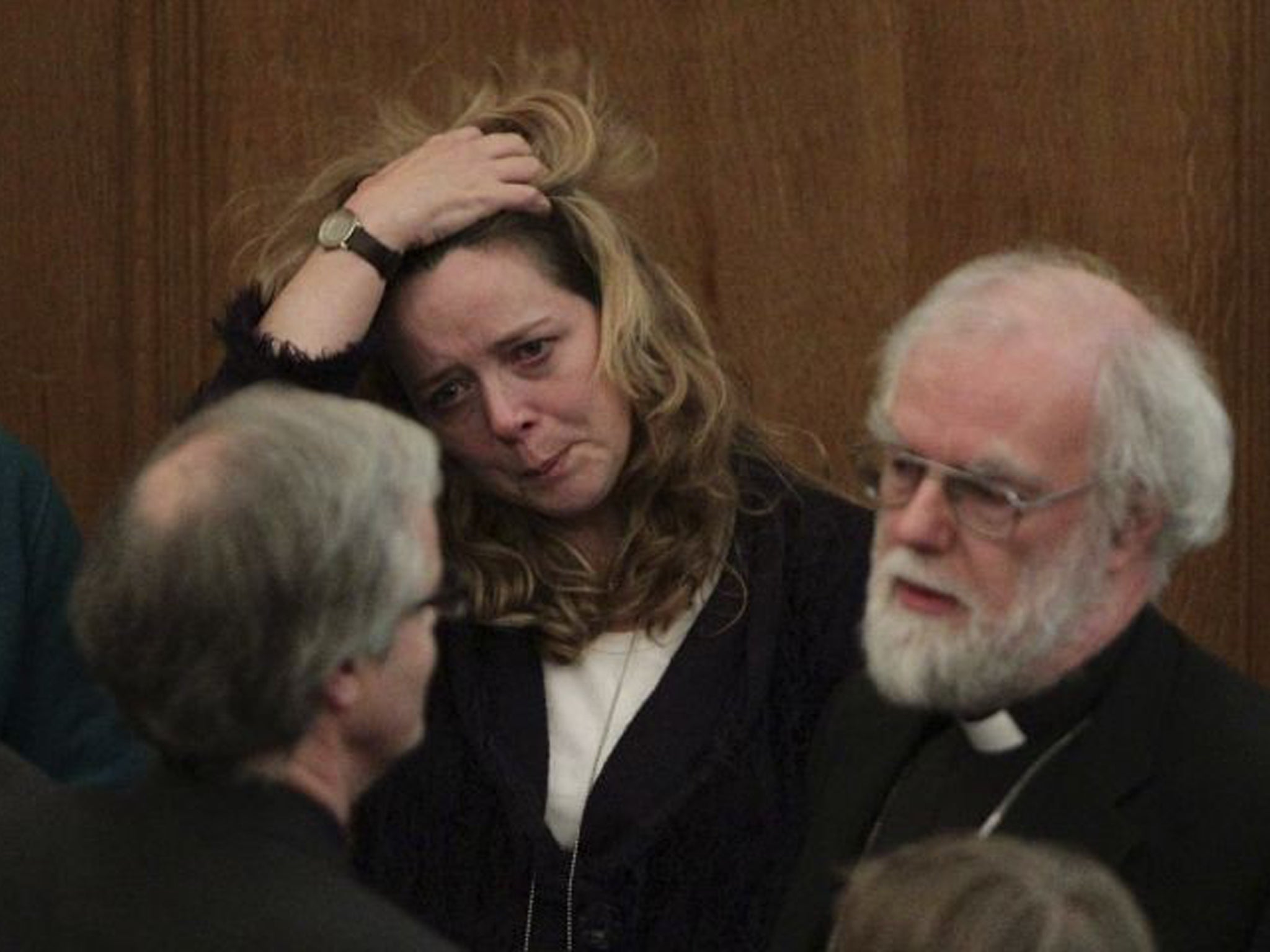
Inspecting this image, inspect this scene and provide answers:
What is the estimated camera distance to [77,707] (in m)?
3.71

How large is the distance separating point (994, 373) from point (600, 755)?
86cm

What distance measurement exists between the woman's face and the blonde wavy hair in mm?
25

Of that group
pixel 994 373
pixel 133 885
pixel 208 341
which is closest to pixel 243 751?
pixel 133 885

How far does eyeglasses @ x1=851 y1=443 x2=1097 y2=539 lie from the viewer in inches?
113

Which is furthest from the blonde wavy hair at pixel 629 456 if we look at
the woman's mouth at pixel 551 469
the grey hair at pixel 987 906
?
the grey hair at pixel 987 906

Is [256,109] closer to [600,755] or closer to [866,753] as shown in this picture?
[600,755]

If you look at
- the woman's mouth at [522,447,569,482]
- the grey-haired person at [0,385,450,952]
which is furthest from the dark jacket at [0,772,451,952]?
the woman's mouth at [522,447,569,482]

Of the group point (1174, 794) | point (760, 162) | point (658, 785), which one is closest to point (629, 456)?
point (658, 785)

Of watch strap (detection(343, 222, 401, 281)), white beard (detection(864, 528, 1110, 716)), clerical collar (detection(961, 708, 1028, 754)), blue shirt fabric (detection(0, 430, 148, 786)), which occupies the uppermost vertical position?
watch strap (detection(343, 222, 401, 281))

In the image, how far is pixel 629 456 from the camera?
3.68 m

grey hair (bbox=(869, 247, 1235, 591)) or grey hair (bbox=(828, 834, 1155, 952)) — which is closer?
grey hair (bbox=(828, 834, 1155, 952))

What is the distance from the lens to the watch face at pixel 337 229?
372 centimetres

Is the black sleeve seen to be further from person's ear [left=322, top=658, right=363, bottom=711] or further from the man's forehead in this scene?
person's ear [left=322, top=658, right=363, bottom=711]

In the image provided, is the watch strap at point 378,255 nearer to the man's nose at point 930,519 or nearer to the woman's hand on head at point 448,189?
the woman's hand on head at point 448,189
